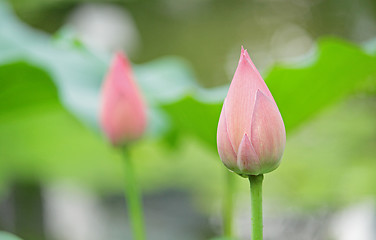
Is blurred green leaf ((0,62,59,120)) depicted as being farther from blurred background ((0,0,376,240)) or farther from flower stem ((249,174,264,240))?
flower stem ((249,174,264,240))

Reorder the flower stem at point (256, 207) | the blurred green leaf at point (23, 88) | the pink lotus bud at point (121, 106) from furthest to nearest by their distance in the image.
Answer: the blurred green leaf at point (23, 88)
the pink lotus bud at point (121, 106)
the flower stem at point (256, 207)

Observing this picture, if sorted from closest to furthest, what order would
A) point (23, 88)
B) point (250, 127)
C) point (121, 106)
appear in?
point (250, 127), point (121, 106), point (23, 88)

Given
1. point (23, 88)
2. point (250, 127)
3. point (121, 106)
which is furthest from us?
point (23, 88)

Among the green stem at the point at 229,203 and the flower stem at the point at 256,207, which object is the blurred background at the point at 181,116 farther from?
the flower stem at the point at 256,207

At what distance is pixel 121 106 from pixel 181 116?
88mm

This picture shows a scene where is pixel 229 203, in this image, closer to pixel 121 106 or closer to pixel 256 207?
pixel 121 106

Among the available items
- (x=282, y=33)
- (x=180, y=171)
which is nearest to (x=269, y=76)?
(x=180, y=171)

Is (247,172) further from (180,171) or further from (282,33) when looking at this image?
(282,33)

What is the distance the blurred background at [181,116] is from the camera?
46cm

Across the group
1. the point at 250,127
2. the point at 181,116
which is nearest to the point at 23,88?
the point at 181,116

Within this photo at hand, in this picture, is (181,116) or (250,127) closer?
(250,127)

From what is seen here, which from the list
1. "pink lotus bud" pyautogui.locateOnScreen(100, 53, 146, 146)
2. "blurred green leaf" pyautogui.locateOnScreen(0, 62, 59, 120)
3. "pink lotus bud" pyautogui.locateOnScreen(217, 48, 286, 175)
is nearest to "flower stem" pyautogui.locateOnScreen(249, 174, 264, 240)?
"pink lotus bud" pyautogui.locateOnScreen(217, 48, 286, 175)

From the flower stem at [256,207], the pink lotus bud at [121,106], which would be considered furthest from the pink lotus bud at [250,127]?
the pink lotus bud at [121,106]

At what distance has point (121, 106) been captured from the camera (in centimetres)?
37
